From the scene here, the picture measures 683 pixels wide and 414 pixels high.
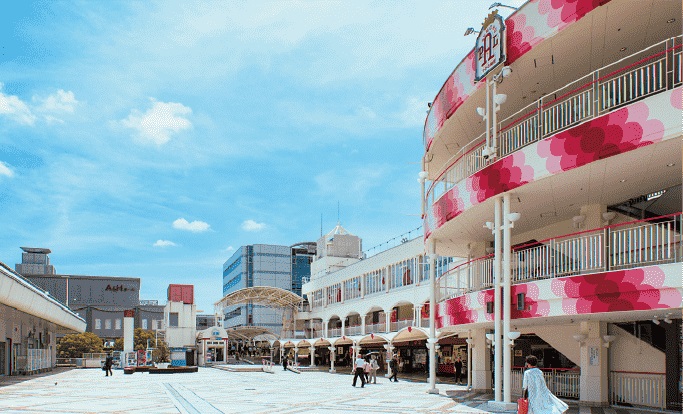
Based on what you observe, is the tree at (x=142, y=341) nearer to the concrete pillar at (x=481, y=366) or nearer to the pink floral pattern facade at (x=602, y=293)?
the concrete pillar at (x=481, y=366)

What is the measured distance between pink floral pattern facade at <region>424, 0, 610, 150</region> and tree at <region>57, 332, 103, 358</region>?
225 feet

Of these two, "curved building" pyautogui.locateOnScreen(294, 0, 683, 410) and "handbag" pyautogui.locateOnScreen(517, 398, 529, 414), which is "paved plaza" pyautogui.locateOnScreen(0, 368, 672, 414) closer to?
"curved building" pyautogui.locateOnScreen(294, 0, 683, 410)

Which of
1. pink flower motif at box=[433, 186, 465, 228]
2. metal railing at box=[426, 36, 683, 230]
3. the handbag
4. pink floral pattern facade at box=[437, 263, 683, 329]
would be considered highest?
metal railing at box=[426, 36, 683, 230]

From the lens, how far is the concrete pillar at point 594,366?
1953cm

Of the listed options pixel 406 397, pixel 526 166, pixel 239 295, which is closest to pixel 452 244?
pixel 406 397

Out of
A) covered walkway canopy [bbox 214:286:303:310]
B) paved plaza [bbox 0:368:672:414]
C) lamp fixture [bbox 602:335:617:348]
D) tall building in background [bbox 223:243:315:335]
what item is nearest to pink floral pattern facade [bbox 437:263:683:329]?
paved plaza [bbox 0:368:672:414]

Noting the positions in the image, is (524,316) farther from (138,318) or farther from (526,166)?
(138,318)

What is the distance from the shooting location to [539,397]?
12.1m

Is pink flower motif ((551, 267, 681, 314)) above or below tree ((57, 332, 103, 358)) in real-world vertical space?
above

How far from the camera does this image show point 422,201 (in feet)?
88.3

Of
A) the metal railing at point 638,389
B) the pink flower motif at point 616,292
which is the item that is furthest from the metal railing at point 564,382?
the pink flower motif at point 616,292

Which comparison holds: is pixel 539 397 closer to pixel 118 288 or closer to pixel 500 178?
pixel 500 178

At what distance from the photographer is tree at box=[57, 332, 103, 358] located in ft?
263

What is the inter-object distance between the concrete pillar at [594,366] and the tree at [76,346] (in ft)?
233
